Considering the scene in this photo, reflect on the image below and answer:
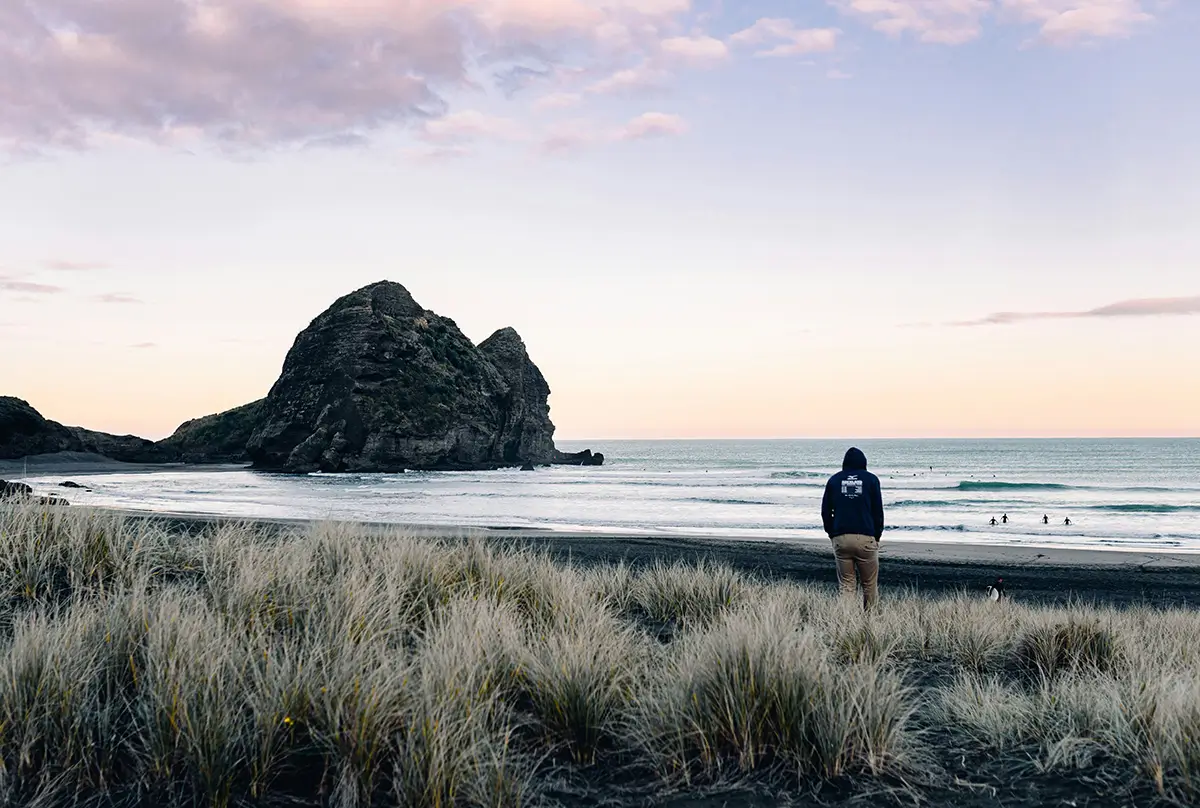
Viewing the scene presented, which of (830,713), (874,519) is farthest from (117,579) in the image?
(874,519)

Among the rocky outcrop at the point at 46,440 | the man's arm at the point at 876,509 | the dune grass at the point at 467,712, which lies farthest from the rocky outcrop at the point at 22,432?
the dune grass at the point at 467,712

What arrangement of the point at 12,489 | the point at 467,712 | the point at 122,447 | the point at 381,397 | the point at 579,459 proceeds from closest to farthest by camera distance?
the point at 467,712 → the point at 12,489 → the point at 381,397 → the point at 122,447 → the point at 579,459

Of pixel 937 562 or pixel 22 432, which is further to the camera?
pixel 22 432

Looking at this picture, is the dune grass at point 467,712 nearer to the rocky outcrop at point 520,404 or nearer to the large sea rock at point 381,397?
the large sea rock at point 381,397

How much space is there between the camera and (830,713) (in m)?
4.24

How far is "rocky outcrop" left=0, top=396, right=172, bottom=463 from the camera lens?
273 feet

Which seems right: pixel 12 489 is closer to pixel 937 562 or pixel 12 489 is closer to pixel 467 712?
pixel 467 712

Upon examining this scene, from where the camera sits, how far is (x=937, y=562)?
20688mm

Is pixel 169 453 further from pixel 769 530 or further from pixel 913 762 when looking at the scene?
pixel 913 762

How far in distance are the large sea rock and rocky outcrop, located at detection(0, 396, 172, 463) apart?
15223 millimetres

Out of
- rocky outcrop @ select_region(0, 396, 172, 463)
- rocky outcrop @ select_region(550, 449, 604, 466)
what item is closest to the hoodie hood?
rocky outcrop @ select_region(0, 396, 172, 463)

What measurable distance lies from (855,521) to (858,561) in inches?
20.4

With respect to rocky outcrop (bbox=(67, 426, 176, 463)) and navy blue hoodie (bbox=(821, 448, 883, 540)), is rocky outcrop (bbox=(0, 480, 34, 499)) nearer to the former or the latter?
navy blue hoodie (bbox=(821, 448, 883, 540))

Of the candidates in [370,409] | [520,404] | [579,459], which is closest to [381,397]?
[370,409]
